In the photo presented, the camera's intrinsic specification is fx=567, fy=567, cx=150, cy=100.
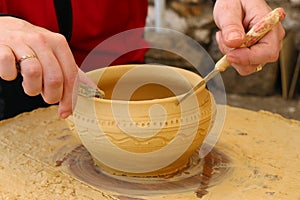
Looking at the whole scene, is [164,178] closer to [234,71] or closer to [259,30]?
[259,30]

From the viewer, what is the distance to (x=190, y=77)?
1029mm

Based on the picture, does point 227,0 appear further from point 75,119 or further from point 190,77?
point 75,119

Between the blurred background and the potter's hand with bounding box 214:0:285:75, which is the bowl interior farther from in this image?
the blurred background

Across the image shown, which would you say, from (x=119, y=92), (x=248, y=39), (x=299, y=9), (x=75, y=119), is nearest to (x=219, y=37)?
(x=248, y=39)

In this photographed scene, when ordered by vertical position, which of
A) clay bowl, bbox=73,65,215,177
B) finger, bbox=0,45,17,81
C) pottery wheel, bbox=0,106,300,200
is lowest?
pottery wheel, bbox=0,106,300,200

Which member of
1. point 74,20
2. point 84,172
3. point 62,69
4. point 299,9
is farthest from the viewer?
point 299,9

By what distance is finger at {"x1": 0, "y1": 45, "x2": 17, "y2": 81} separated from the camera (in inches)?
34.5

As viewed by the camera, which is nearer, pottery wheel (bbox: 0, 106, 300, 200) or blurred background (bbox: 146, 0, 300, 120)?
pottery wheel (bbox: 0, 106, 300, 200)

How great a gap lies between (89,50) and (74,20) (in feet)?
0.36

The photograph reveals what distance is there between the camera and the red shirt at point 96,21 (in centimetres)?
134

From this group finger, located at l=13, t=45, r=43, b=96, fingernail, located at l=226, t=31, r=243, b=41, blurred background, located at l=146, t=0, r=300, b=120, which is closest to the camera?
finger, located at l=13, t=45, r=43, b=96

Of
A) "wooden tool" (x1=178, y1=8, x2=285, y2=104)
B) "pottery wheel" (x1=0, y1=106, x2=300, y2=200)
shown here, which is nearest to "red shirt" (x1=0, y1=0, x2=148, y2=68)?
"pottery wheel" (x1=0, y1=106, x2=300, y2=200)

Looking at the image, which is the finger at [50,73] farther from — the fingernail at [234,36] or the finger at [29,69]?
the fingernail at [234,36]

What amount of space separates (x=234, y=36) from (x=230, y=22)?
8 centimetres
